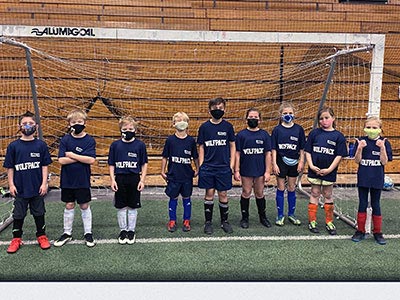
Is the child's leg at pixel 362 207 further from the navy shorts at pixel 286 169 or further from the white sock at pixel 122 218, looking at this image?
the white sock at pixel 122 218

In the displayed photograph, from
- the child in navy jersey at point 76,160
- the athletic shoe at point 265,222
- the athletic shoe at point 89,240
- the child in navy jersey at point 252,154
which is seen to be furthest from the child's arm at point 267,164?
the athletic shoe at point 89,240

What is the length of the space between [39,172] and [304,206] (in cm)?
360

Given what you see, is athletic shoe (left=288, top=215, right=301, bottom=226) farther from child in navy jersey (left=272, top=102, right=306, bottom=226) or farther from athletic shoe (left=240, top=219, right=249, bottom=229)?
athletic shoe (left=240, top=219, right=249, bottom=229)

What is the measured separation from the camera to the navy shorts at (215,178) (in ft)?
13.7

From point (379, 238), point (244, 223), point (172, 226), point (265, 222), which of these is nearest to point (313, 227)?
point (265, 222)

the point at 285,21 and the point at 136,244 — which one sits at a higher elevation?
the point at 285,21

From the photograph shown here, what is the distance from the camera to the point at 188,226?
4355mm

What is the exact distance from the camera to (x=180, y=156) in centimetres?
415

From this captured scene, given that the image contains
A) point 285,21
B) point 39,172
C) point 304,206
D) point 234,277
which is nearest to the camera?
point 234,277

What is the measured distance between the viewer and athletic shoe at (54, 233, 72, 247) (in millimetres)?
3875

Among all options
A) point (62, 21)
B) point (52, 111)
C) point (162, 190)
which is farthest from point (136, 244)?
point (62, 21)

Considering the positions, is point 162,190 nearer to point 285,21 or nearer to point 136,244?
point 136,244

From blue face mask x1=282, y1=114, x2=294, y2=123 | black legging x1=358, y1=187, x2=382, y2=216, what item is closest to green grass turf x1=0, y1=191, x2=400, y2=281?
black legging x1=358, y1=187, x2=382, y2=216

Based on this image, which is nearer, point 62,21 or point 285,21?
point 62,21
